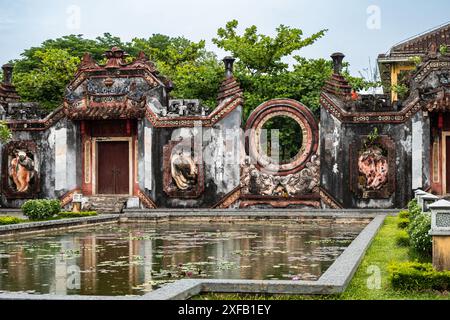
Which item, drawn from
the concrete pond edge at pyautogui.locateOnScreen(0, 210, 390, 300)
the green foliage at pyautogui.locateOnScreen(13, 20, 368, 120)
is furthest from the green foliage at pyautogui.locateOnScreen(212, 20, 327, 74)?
the concrete pond edge at pyautogui.locateOnScreen(0, 210, 390, 300)

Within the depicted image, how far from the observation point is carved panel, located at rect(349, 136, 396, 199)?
78.0ft

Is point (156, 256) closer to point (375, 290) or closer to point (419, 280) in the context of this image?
point (375, 290)

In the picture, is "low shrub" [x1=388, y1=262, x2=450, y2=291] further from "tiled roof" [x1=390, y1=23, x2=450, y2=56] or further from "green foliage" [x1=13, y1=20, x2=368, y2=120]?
"tiled roof" [x1=390, y1=23, x2=450, y2=56]

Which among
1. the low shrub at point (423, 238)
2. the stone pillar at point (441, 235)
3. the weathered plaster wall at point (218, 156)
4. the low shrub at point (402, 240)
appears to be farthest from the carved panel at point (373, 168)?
the stone pillar at point (441, 235)

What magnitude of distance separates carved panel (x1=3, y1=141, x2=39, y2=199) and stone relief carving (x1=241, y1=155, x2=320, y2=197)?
7.15 m

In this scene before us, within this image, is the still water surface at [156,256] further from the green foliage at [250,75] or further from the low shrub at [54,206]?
the green foliage at [250,75]

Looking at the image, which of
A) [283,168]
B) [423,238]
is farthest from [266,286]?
[283,168]

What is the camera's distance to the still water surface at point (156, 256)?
970 centimetres

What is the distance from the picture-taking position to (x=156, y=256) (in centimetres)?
1268

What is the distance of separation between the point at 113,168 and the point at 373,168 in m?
8.65
